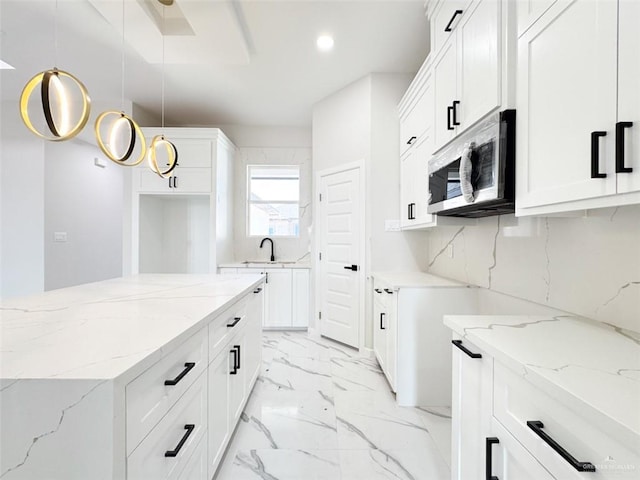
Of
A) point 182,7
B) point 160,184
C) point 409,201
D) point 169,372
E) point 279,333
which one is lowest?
point 279,333

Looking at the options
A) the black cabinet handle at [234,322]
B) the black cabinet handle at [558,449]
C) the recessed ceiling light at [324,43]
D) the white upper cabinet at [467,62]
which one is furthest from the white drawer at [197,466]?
the recessed ceiling light at [324,43]

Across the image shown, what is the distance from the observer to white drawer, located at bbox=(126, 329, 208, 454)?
76cm

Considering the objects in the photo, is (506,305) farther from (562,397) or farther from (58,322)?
(58,322)

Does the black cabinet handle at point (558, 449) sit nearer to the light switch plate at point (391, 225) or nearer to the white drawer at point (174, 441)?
the white drawer at point (174, 441)

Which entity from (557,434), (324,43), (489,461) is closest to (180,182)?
(324,43)

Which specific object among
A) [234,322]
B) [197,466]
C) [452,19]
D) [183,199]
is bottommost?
[197,466]

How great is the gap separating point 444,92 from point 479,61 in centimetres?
43

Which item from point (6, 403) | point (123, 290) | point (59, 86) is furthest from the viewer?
point (123, 290)

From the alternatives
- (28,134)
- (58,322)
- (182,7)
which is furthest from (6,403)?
(28,134)

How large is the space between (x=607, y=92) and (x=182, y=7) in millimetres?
2405

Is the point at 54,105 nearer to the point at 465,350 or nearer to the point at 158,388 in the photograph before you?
the point at 158,388

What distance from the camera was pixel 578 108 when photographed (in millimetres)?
902

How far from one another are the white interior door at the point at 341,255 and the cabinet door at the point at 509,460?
2.25 metres

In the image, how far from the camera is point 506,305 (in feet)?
5.68
